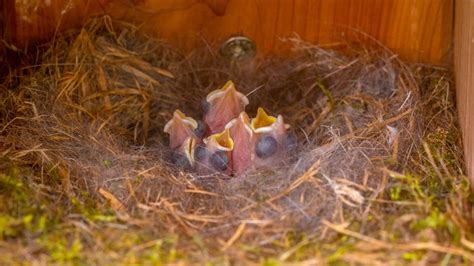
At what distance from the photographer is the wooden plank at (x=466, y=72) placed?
1.68 m

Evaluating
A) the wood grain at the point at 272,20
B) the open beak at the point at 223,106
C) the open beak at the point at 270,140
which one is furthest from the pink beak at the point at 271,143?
the wood grain at the point at 272,20

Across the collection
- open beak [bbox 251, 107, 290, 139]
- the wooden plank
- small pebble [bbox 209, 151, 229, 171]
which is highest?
the wooden plank

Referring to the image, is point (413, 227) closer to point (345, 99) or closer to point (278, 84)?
point (345, 99)

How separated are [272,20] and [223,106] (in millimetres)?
355

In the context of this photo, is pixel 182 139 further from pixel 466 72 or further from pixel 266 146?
pixel 466 72

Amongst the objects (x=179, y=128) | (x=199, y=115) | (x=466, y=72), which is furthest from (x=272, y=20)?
(x=466, y=72)

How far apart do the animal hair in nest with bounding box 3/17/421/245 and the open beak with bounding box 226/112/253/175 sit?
76 mm

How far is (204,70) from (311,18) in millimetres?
342

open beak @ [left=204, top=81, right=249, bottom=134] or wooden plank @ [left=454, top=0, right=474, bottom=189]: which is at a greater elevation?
wooden plank @ [left=454, top=0, right=474, bottom=189]

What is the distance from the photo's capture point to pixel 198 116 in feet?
7.00

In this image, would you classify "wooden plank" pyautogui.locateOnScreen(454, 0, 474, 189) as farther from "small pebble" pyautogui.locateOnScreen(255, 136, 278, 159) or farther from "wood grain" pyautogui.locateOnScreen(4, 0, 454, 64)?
"small pebble" pyautogui.locateOnScreen(255, 136, 278, 159)

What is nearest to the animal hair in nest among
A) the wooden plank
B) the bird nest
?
the bird nest

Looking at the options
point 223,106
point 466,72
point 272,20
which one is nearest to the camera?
point 466,72

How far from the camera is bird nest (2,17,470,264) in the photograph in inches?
59.4
